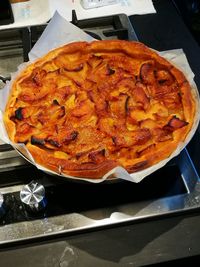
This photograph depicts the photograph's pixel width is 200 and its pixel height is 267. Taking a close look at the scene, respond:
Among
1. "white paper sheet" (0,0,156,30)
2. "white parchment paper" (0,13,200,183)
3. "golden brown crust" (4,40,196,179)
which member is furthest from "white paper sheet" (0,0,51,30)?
"golden brown crust" (4,40,196,179)

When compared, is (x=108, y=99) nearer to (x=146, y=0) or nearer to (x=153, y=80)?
(x=153, y=80)

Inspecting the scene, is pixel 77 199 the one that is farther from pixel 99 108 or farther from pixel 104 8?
pixel 104 8

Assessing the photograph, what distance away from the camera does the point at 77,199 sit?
100cm

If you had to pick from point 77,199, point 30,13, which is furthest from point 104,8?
point 77,199

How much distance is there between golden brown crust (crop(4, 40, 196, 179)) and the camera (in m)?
1.00

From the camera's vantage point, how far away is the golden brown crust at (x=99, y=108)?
Answer: 3.27 feet

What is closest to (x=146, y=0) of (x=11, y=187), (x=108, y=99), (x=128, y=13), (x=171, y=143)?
(x=128, y=13)

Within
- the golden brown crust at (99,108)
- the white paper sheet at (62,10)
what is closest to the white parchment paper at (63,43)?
the golden brown crust at (99,108)

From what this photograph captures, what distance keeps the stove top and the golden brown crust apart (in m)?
0.07

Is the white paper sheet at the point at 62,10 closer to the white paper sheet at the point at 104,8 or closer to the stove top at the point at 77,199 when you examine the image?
the white paper sheet at the point at 104,8

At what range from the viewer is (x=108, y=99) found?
3.76ft

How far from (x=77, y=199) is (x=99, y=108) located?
0.25 metres

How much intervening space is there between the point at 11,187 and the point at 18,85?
0.30m

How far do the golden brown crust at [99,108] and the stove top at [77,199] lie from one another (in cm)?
7
